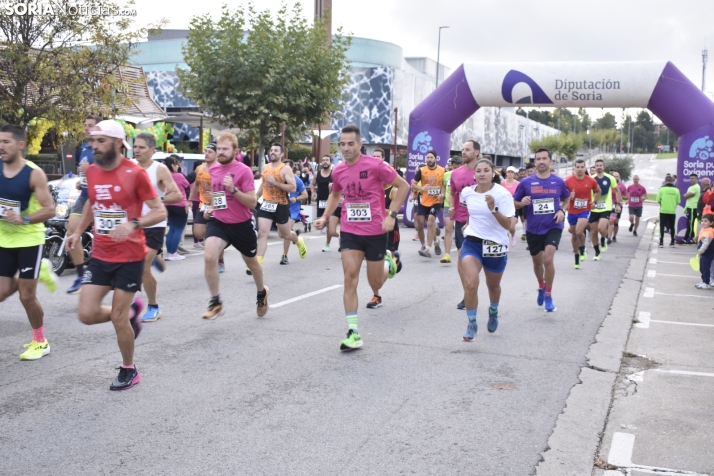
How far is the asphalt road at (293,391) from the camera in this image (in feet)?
13.7

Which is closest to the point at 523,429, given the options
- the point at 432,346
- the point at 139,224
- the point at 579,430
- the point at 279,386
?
the point at 579,430

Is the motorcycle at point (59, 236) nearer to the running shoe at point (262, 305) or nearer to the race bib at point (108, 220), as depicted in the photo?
the running shoe at point (262, 305)

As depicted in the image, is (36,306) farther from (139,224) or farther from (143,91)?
(143,91)

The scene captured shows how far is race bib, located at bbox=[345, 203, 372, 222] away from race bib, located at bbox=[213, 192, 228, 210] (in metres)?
1.46

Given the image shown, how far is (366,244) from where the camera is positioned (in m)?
6.95

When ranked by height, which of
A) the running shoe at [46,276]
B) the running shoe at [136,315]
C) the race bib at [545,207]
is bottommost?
the running shoe at [136,315]

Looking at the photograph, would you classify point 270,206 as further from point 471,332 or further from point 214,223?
point 471,332

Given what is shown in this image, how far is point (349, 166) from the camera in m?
7.12

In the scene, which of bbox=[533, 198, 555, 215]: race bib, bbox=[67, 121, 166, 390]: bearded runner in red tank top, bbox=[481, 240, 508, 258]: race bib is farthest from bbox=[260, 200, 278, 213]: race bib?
bbox=[67, 121, 166, 390]: bearded runner in red tank top

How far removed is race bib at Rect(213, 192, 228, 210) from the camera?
7.71 meters

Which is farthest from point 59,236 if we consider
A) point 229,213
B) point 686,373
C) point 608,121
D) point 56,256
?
point 608,121

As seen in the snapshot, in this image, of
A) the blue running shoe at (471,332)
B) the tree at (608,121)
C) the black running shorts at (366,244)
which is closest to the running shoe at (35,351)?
the black running shorts at (366,244)

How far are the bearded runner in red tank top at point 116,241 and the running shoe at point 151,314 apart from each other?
7.72ft

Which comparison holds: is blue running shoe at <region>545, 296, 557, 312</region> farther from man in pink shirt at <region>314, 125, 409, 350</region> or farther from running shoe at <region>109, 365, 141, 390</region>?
running shoe at <region>109, 365, 141, 390</region>
